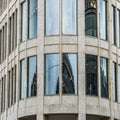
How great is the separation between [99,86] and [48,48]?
201 inches

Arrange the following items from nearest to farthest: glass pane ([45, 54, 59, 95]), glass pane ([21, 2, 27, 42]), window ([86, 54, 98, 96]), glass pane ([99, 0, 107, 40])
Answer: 1. glass pane ([45, 54, 59, 95])
2. window ([86, 54, 98, 96])
3. glass pane ([99, 0, 107, 40])
4. glass pane ([21, 2, 27, 42])

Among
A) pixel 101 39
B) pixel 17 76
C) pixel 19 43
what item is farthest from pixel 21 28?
pixel 101 39

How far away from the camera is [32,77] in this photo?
4425 cm

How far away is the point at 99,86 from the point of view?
4356cm

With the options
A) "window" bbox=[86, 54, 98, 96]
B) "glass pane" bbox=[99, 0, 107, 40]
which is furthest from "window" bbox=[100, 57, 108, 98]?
"glass pane" bbox=[99, 0, 107, 40]

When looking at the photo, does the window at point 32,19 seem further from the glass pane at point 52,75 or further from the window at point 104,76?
the window at point 104,76

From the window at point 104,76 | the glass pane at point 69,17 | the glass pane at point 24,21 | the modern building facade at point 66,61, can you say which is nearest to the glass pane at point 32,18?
the modern building facade at point 66,61

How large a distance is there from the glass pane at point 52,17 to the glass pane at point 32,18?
114 cm

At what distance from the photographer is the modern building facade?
140ft

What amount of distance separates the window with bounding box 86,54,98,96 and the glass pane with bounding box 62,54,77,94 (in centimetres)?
101

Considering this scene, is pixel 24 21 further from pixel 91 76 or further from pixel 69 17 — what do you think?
pixel 91 76

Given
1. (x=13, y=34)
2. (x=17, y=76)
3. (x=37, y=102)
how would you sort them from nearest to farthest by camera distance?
(x=37, y=102) < (x=17, y=76) < (x=13, y=34)

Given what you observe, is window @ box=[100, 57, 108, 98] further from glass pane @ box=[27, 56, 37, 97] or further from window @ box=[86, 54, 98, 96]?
glass pane @ box=[27, 56, 37, 97]

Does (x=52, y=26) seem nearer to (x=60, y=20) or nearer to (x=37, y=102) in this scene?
(x=60, y=20)
